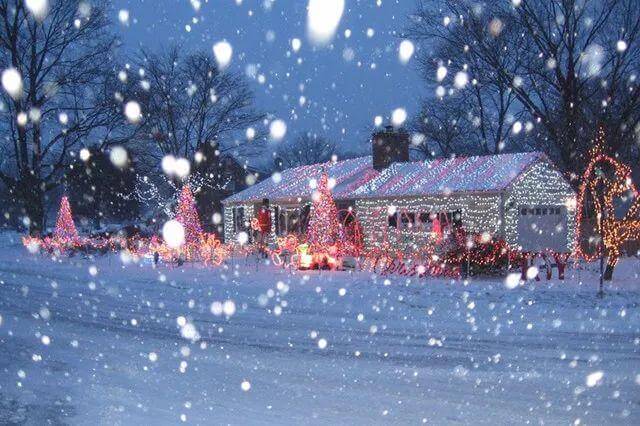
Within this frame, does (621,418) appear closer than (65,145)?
Yes

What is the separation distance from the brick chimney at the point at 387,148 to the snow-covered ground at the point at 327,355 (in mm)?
14073

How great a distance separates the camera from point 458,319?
451 inches

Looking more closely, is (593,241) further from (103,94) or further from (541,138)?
(541,138)

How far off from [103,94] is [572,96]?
24.4m

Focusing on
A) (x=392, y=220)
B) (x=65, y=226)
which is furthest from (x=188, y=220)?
(x=65, y=226)

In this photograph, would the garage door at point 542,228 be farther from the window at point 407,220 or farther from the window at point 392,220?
the window at point 392,220

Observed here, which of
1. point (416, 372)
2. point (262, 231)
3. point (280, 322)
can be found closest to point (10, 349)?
point (280, 322)

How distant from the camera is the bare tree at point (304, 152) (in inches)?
3361

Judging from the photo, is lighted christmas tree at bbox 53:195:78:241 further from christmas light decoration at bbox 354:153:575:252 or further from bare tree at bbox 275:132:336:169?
bare tree at bbox 275:132:336:169

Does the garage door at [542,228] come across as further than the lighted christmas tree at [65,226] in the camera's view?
No

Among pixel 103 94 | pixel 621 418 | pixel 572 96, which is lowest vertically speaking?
pixel 621 418

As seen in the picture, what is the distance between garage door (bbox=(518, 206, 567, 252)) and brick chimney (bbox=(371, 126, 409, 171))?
742 cm

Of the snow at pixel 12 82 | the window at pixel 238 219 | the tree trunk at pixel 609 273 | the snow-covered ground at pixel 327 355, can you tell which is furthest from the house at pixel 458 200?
the snow at pixel 12 82

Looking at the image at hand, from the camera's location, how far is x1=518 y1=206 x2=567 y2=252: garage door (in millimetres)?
23750
